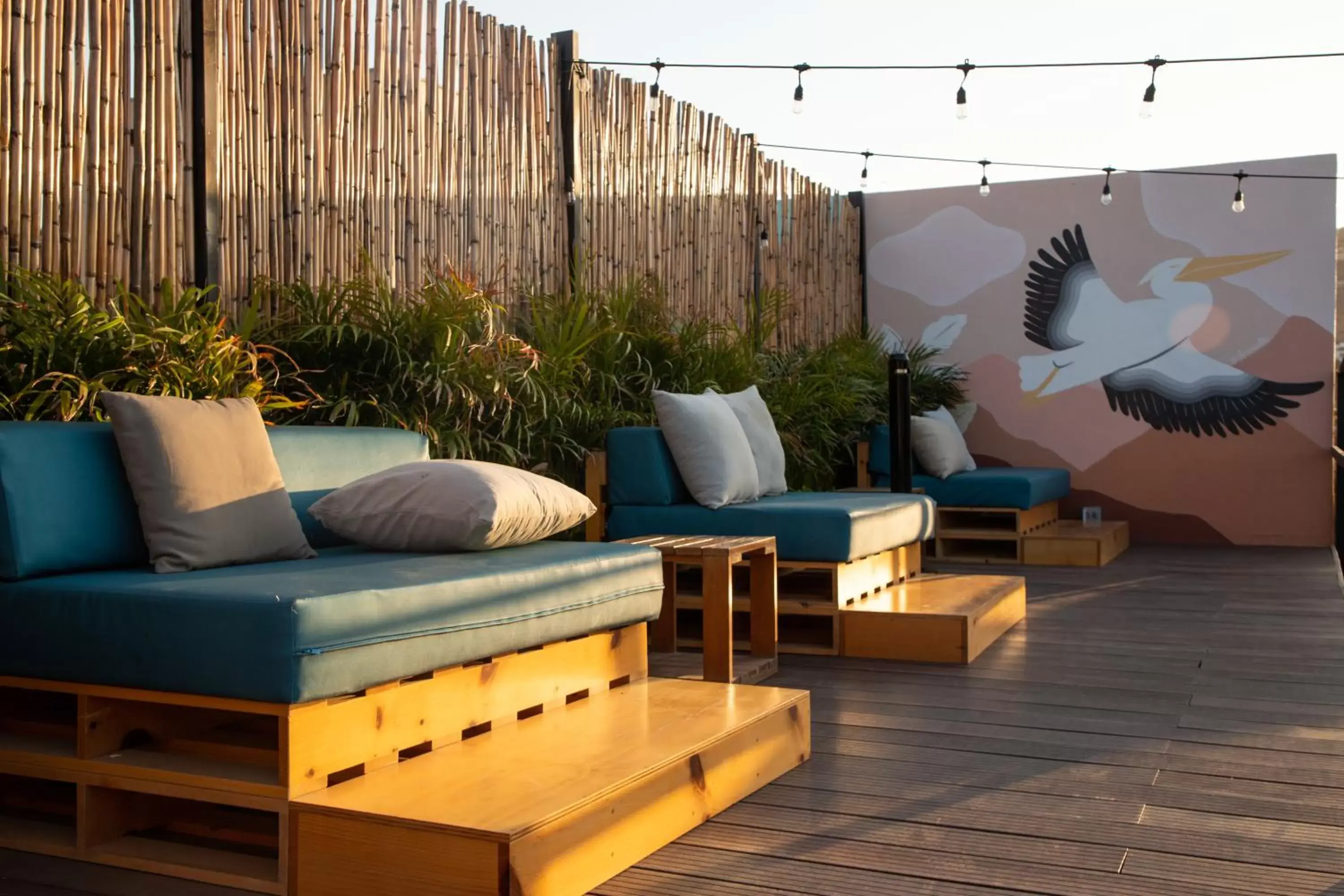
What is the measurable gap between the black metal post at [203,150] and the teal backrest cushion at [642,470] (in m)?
1.45

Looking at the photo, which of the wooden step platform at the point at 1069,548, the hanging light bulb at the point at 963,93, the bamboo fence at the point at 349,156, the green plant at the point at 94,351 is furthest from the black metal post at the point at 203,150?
the wooden step platform at the point at 1069,548

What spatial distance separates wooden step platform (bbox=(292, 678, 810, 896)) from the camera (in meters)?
1.84

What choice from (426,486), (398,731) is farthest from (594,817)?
(426,486)

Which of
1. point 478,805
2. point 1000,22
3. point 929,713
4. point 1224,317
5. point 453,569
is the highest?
point 1000,22

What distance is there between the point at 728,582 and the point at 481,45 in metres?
2.67

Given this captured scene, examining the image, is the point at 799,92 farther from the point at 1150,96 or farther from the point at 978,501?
the point at 978,501

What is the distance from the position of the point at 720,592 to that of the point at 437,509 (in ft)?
3.13

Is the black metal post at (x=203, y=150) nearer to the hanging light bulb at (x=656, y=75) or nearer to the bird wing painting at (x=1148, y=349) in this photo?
the hanging light bulb at (x=656, y=75)

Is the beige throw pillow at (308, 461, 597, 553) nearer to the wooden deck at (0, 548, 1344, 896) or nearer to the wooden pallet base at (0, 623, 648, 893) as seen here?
the wooden pallet base at (0, 623, 648, 893)

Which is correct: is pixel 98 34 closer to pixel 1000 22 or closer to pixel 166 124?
pixel 166 124

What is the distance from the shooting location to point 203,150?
3646mm

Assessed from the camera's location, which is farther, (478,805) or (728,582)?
(728,582)

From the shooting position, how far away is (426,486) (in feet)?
9.11

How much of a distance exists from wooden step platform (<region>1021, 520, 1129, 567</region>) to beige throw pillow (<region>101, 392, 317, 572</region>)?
16.5 ft
